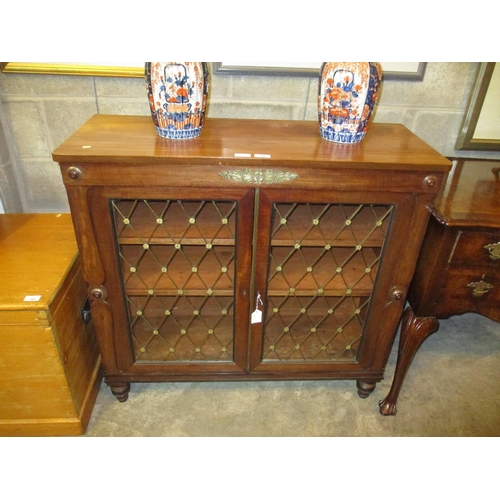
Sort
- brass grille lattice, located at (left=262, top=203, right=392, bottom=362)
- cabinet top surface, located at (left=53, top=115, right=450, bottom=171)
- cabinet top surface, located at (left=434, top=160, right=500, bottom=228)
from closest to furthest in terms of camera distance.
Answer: cabinet top surface, located at (left=53, top=115, right=450, bottom=171) → cabinet top surface, located at (left=434, top=160, right=500, bottom=228) → brass grille lattice, located at (left=262, top=203, right=392, bottom=362)

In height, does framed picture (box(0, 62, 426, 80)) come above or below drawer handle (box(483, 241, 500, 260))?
above

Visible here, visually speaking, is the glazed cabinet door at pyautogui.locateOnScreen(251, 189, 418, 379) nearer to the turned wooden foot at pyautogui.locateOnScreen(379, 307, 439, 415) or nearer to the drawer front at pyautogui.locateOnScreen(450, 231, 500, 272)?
the turned wooden foot at pyautogui.locateOnScreen(379, 307, 439, 415)

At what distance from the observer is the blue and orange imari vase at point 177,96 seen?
1.08m

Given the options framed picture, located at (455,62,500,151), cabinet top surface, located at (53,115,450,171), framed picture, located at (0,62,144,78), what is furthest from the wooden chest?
framed picture, located at (455,62,500,151)

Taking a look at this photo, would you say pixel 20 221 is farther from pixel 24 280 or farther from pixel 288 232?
pixel 288 232

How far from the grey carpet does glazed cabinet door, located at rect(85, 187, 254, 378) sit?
20cm

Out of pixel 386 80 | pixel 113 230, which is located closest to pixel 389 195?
pixel 386 80

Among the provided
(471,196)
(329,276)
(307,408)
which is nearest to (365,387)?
(307,408)

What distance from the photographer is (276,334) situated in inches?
63.4

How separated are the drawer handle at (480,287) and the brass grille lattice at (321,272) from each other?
324mm

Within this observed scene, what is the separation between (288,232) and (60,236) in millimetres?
927

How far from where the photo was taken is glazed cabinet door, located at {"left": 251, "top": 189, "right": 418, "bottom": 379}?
121cm

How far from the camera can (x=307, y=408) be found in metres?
1.64

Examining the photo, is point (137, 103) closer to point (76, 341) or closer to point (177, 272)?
point (177, 272)
